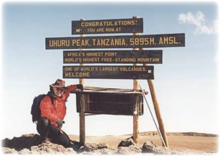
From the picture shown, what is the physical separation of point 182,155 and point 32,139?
6577mm

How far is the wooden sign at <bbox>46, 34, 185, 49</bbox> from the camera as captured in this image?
51.2 feet

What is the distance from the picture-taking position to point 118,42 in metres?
16.1

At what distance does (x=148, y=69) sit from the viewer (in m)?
15.7

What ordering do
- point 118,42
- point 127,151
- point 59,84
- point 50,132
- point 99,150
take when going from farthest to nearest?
point 59,84, point 118,42, point 50,132, point 99,150, point 127,151

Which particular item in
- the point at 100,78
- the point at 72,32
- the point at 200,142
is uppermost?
the point at 72,32

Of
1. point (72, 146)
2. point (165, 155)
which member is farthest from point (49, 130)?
point (165, 155)

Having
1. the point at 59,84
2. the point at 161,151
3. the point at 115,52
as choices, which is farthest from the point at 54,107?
the point at 161,151

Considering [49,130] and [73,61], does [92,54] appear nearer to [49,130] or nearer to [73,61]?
[73,61]

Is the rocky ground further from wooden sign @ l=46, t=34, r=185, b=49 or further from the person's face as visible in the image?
wooden sign @ l=46, t=34, r=185, b=49

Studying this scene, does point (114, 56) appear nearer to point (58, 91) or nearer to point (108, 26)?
point (108, 26)

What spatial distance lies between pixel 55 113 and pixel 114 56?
2684 millimetres

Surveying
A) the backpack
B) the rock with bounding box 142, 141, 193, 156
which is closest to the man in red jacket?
the backpack

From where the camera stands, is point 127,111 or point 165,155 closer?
point 165,155

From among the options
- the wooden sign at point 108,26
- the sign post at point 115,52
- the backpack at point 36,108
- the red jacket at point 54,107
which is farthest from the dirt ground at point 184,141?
the wooden sign at point 108,26
